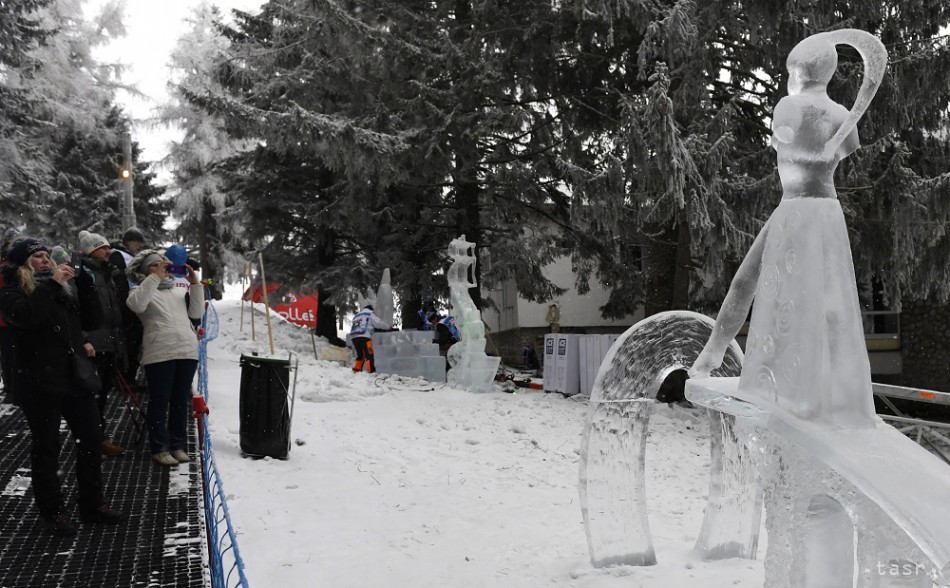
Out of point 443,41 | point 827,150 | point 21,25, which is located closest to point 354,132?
point 443,41

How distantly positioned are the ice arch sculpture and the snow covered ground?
0.17m

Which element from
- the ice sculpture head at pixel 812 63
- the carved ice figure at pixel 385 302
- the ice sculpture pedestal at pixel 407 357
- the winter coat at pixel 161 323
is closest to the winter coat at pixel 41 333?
the winter coat at pixel 161 323

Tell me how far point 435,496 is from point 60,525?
9.98ft

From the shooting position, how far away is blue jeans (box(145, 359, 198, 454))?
6035mm

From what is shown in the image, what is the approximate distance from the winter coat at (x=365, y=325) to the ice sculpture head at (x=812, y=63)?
12671 mm

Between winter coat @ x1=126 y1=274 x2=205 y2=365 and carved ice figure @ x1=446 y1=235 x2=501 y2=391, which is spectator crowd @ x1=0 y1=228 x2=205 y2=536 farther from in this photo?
carved ice figure @ x1=446 y1=235 x2=501 y2=391

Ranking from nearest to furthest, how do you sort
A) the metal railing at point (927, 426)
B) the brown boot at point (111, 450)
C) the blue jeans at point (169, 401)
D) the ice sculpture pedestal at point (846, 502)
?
the ice sculpture pedestal at point (846, 502), the blue jeans at point (169, 401), the brown boot at point (111, 450), the metal railing at point (927, 426)

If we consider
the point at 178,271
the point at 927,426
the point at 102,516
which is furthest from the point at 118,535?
the point at 927,426

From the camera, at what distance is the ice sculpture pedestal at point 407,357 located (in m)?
14.2

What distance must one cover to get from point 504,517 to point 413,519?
762 mm

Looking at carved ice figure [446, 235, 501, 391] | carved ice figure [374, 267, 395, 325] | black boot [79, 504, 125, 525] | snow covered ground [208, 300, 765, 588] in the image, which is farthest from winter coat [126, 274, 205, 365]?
carved ice figure [374, 267, 395, 325]

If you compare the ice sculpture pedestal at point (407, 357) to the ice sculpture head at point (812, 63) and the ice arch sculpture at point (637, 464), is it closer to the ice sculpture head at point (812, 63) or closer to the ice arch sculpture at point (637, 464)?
the ice arch sculpture at point (637, 464)

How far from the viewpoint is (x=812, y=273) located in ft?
10.5

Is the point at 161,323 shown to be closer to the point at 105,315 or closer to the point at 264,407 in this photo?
the point at 105,315
